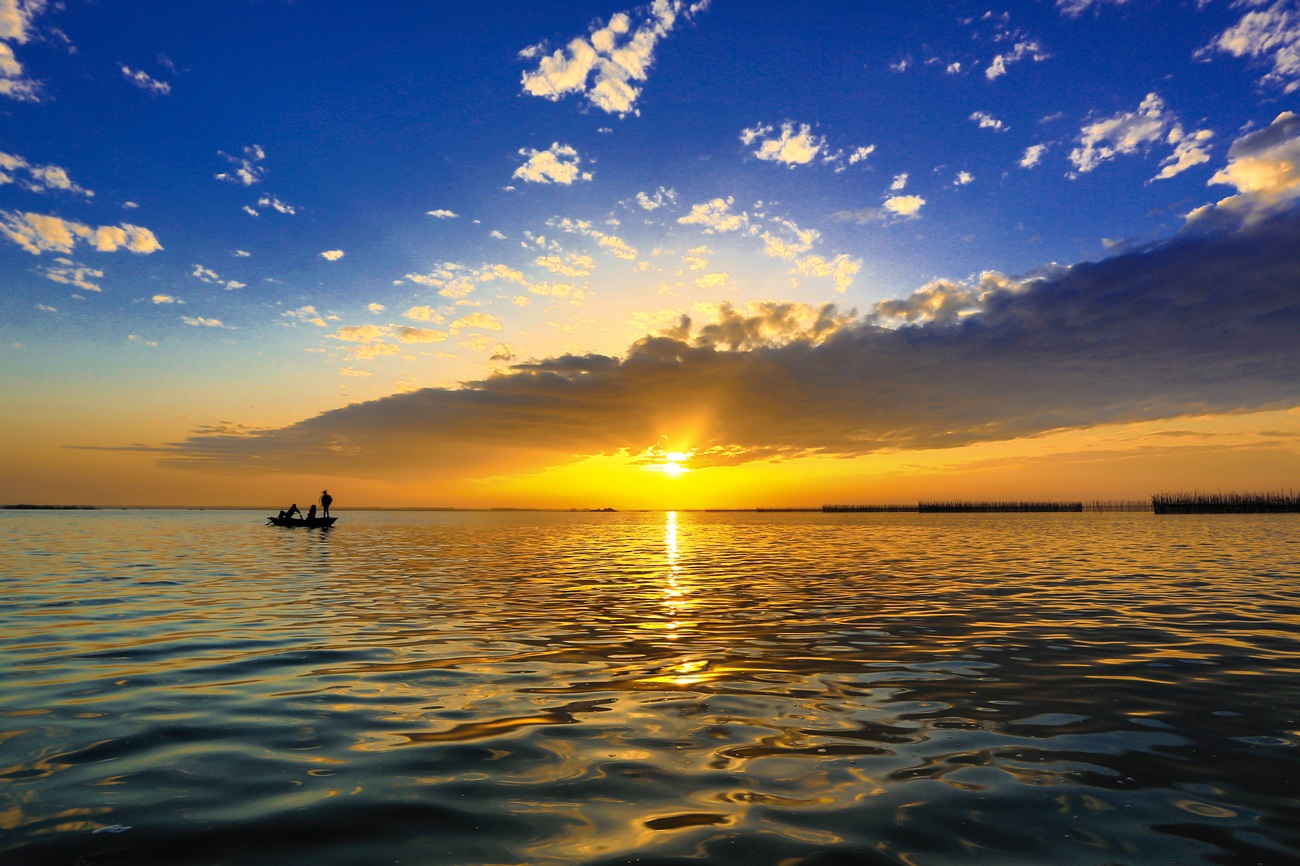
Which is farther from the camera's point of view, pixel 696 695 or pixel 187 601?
pixel 187 601

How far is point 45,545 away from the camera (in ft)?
146

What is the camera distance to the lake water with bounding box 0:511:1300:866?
5.30 metres

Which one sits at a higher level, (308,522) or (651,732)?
(308,522)

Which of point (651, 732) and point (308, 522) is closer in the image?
point (651, 732)

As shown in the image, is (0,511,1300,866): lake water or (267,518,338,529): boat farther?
(267,518,338,529): boat

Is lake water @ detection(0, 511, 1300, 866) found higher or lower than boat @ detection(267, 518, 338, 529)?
lower

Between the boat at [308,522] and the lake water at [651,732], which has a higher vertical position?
the boat at [308,522]

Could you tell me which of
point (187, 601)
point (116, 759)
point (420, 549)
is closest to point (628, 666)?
point (116, 759)

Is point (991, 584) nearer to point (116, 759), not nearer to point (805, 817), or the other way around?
point (805, 817)

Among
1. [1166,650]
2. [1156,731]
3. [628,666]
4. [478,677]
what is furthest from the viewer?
[1166,650]

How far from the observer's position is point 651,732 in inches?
313

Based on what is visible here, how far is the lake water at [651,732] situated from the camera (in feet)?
17.4

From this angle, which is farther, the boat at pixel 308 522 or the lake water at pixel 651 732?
the boat at pixel 308 522

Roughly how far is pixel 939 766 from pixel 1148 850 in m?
1.89
